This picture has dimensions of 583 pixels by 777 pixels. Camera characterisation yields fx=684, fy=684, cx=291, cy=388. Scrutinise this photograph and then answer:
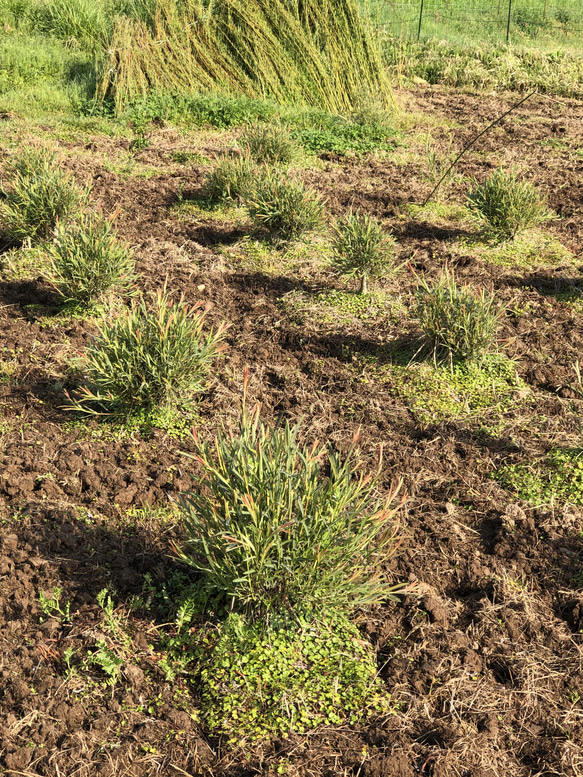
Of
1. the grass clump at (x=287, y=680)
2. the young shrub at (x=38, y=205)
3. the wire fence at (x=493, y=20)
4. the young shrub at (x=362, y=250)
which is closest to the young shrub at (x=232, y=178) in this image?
the young shrub at (x=38, y=205)

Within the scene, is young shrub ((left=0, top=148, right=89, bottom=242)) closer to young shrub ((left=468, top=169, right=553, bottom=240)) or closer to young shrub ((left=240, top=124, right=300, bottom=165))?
young shrub ((left=240, top=124, right=300, bottom=165))

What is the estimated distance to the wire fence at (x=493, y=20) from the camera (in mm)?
14383

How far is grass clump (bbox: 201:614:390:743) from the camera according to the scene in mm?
2312

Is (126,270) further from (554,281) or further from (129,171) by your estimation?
(554,281)

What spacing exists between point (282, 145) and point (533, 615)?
17.7 feet

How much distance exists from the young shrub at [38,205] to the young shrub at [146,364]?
6.30 ft

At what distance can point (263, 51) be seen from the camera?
8.77 m

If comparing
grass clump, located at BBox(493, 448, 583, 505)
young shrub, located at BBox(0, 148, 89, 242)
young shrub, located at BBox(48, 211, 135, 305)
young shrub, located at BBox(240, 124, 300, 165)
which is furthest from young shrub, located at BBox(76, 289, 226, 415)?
young shrub, located at BBox(240, 124, 300, 165)

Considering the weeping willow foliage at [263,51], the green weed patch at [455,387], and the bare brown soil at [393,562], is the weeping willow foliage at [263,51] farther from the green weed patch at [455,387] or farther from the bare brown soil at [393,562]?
the green weed patch at [455,387]

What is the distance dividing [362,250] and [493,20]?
14.4 meters

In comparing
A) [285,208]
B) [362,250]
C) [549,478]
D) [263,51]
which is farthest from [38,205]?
[263,51]

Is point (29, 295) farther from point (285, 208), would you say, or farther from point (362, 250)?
point (362, 250)

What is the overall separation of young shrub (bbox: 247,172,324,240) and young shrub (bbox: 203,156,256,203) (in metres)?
0.38

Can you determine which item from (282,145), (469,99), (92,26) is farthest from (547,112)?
(92,26)
